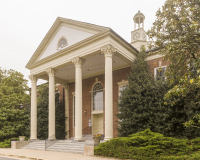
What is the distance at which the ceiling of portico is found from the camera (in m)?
18.3

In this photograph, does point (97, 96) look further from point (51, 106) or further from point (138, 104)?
point (138, 104)

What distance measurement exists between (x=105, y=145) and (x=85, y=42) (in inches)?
317

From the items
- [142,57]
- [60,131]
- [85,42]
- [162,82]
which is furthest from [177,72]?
[60,131]

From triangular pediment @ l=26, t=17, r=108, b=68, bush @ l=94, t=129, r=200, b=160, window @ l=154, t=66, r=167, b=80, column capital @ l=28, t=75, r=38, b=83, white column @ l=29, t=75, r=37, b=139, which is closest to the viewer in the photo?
bush @ l=94, t=129, r=200, b=160

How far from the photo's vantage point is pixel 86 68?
20.8 m

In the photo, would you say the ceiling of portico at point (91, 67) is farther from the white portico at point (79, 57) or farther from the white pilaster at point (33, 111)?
the white pilaster at point (33, 111)

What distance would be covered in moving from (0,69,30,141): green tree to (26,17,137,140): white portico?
Result: 395cm

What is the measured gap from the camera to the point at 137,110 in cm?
1448

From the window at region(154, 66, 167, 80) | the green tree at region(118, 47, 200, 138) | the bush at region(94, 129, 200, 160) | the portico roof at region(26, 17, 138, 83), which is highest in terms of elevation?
the portico roof at region(26, 17, 138, 83)

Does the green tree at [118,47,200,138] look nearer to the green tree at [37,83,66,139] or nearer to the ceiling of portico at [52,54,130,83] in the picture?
the ceiling of portico at [52,54,130,83]

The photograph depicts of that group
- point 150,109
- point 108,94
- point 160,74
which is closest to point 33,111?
point 108,94

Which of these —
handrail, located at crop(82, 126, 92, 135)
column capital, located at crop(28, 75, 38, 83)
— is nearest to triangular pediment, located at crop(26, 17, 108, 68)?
column capital, located at crop(28, 75, 38, 83)

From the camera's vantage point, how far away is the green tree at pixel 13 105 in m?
22.6

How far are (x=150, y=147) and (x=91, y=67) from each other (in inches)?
471
